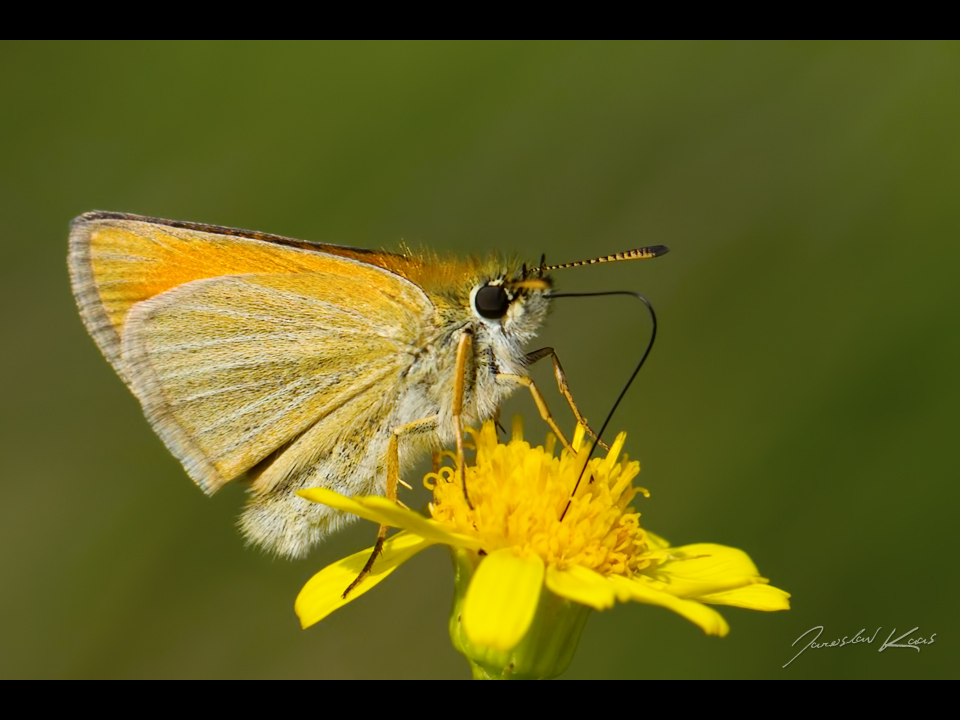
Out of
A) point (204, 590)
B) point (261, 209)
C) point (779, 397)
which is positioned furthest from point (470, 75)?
point (204, 590)

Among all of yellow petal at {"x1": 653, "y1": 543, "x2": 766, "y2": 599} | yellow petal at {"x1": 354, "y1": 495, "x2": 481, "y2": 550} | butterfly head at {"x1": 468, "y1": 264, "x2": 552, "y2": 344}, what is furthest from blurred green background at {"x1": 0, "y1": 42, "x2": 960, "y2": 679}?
yellow petal at {"x1": 354, "y1": 495, "x2": 481, "y2": 550}

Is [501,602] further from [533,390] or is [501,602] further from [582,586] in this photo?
[533,390]

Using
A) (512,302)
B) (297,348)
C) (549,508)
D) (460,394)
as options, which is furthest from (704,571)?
(297,348)

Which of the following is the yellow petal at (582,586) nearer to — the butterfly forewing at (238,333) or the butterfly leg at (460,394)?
the butterfly leg at (460,394)

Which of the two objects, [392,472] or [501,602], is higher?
[392,472]

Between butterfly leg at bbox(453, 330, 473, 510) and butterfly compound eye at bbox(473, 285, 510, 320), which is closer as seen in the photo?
butterfly leg at bbox(453, 330, 473, 510)
